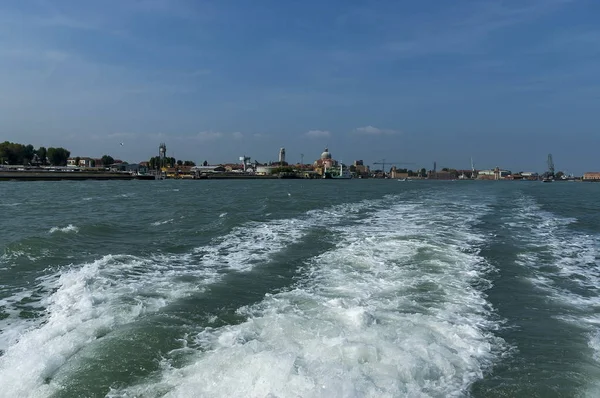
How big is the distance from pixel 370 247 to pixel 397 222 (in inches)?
286

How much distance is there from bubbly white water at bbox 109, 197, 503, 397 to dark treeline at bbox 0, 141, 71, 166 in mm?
A: 134348

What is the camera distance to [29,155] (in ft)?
431

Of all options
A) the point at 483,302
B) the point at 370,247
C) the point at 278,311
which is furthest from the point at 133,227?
the point at 483,302

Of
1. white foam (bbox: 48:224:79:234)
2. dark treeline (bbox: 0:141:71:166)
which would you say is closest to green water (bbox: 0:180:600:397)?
white foam (bbox: 48:224:79:234)

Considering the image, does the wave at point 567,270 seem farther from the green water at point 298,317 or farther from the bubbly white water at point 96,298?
the bubbly white water at point 96,298

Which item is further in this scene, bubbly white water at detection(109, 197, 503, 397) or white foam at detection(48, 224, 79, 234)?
white foam at detection(48, 224, 79, 234)

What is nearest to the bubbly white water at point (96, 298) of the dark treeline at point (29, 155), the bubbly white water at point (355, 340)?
the bubbly white water at point (355, 340)

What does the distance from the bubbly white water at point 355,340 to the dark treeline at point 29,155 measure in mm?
134348

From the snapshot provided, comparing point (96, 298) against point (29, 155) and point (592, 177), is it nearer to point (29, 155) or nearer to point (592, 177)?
point (29, 155)

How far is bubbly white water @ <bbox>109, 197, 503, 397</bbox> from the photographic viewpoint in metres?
4.81

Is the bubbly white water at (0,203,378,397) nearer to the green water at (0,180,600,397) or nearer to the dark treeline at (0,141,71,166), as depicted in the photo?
the green water at (0,180,600,397)

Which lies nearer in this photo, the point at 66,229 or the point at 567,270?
the point at 567,270

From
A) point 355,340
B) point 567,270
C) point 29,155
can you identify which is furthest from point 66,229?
point 29,155

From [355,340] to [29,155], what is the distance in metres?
150
